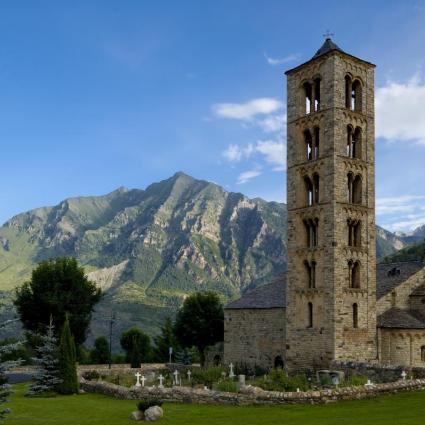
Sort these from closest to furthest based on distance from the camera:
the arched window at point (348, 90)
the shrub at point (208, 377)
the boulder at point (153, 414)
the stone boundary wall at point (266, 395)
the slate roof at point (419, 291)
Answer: the boulder at point (153, 414) < the stone boundary wall at point (266, 395) < the shrub at point (208, 377) < the arched window at point (348, 90) < the slate roof at point (419, 291)

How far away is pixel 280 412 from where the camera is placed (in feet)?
83.0

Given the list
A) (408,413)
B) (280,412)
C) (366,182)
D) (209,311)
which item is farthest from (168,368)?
(408,413)

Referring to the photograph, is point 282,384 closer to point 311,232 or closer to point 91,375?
point 311,232

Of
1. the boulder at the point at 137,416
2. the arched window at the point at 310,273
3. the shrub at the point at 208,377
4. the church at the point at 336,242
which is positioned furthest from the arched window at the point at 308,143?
the boulder at the point at 137,416

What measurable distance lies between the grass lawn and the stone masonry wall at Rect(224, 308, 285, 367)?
63.4 ft

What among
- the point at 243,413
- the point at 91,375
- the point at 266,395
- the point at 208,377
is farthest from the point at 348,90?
the point at 91,375

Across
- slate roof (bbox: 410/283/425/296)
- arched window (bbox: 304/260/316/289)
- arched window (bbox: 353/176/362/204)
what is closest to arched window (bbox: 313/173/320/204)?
arched window (bbox: 353/176/362/204)

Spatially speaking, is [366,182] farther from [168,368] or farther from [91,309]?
[91,309]

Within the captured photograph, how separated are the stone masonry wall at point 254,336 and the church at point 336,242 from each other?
0.90 feet

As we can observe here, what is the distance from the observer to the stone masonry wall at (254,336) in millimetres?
48188

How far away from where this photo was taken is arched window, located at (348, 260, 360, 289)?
4281 centimetres

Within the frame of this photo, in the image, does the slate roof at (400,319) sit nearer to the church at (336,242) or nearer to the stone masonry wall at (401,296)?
the church at (336,242)

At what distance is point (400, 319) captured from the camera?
142 ft

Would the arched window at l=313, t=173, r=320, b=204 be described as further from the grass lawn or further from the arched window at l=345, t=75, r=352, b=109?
the grass lawn
